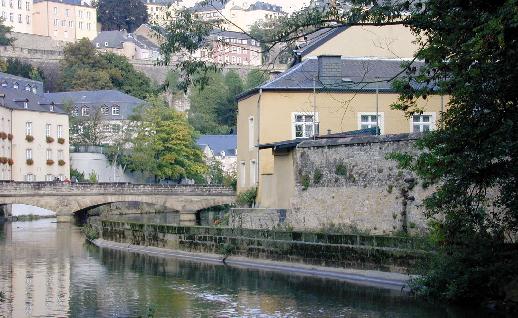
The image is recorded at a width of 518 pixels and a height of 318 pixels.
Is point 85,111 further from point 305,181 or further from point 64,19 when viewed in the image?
point 305,181

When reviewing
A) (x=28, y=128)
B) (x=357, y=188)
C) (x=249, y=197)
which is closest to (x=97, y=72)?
(x=28, y=128)

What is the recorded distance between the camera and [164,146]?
75688mm

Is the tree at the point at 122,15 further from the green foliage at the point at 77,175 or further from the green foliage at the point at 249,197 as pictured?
the green foliage at the point at 249,197

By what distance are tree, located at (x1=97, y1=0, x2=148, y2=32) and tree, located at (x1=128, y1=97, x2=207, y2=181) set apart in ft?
256

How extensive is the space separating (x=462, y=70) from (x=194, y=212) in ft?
161

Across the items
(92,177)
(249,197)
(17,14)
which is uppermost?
(17,14)

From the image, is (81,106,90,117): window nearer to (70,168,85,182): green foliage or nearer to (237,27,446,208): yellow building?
(70,168,85,182): green foliage

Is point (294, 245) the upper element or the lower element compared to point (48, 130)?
lower

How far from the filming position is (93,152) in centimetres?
8062

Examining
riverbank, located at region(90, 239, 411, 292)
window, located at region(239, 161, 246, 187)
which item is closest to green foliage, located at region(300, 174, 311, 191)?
riverbank, located at region(90, 239, 411, 292)

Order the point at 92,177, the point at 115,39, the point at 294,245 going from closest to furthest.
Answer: the point at 294,245 → the point at 92,177 → the point at 115,39

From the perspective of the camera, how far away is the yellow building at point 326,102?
36.2 metres

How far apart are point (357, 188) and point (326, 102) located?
866 centimetres

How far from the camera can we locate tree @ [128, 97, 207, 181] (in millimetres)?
74875
